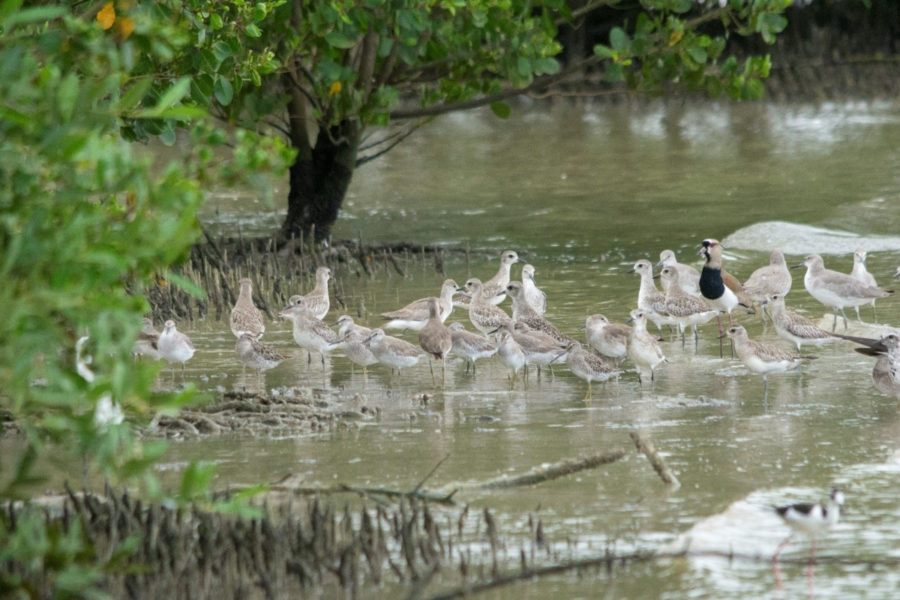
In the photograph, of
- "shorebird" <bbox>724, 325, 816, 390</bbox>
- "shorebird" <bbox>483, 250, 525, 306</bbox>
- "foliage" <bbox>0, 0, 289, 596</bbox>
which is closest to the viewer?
"foliage" <bbox>0, 0, 289, 596</bbox>

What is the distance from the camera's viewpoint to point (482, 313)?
38.4 ft

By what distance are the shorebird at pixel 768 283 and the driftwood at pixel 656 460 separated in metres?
4.89

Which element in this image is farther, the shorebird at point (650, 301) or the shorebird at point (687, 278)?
the shorebird at point (687, 278)

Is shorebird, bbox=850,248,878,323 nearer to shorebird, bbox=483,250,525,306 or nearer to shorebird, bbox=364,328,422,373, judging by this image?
shorebird, bbox=483,250,525,306

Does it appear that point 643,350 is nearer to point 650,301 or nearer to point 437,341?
point 437,341

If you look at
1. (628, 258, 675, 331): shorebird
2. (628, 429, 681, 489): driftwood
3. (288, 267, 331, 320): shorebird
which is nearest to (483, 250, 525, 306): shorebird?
(628, 258, 675, 331): shorebird

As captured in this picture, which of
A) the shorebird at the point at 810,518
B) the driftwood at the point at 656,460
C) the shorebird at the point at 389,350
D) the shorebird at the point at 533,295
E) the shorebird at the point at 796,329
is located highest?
the shorebird at the point at 533,295

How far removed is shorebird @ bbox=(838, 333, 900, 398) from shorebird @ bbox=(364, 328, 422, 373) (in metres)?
2.90

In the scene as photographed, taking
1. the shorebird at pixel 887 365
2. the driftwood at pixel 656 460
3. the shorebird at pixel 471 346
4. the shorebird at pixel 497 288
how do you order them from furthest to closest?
1. the shorebird at pixel 497 288
2. the shorebird at pixel 471 346
3. the shorebird at pixel 887 365
4. the driftwood at pixel 656 460

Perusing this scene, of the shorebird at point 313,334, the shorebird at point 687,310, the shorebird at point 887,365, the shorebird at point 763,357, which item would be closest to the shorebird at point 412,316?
the shorebird at point 313,334

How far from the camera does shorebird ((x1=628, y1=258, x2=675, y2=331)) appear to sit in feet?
37.5

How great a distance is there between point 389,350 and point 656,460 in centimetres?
350

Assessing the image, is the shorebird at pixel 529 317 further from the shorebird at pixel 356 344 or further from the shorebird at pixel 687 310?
the shorebird at pixel 356 344

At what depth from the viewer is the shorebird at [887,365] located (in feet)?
28.3
